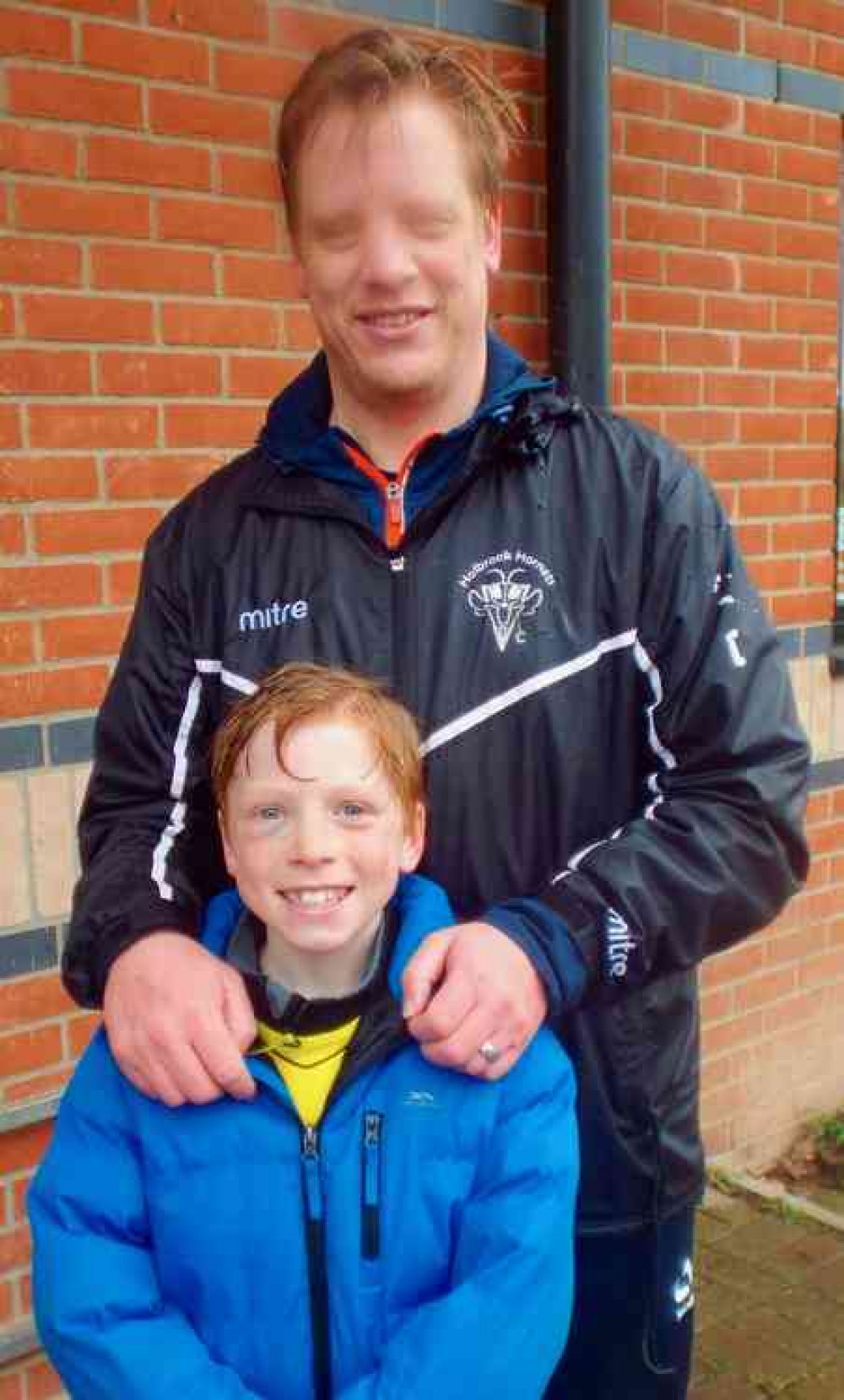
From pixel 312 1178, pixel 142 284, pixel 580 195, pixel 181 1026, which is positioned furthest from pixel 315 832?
pixel 580 195

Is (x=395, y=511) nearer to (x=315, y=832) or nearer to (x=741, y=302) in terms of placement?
(x=315, y=832)

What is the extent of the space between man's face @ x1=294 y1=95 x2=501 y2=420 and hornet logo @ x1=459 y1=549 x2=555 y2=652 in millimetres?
225

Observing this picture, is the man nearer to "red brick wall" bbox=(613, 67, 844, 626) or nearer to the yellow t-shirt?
the yellow t-shirt

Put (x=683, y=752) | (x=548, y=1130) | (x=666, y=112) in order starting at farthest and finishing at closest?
(x=666, y=112)
(x=683, y=752)
(x=548, y=1130)

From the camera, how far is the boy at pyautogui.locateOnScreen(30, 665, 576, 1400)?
1.50 metres

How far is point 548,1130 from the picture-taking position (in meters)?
1.55

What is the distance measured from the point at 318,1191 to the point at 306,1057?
0.15 m

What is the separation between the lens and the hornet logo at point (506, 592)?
1712 millimetres

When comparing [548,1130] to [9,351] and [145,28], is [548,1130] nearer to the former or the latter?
[9,351]

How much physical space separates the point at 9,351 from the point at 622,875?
1704 mm

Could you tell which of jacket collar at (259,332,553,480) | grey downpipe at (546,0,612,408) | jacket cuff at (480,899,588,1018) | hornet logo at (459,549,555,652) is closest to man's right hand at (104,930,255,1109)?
jacket cuff at (480,899,588,1018)

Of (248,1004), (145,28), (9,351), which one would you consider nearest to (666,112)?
(145,28)

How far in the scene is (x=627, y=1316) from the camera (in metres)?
1.86

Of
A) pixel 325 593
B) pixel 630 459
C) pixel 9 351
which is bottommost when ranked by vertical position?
pixel 325 593
